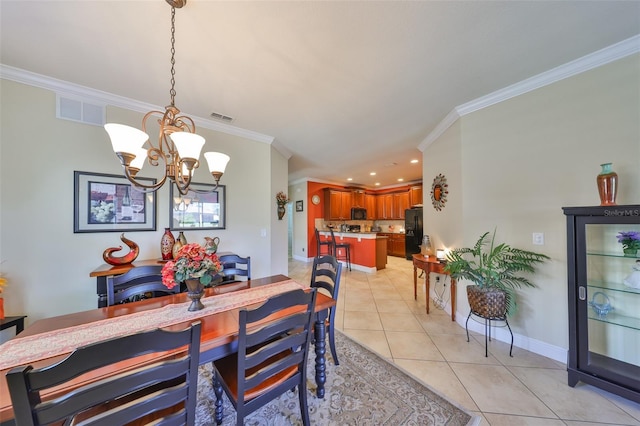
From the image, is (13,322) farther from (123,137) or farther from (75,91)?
(75,91)

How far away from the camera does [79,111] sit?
223 cm

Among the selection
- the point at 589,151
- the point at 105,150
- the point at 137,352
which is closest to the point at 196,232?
the point at 105,150

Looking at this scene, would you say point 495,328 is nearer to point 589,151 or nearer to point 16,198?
point 589,151

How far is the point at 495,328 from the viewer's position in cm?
240

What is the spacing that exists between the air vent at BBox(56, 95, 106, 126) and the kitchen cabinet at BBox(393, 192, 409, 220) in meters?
7.28

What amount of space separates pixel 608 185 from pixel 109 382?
3.06 meters

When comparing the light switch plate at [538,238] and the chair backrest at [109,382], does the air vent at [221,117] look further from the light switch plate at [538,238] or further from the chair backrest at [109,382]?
the light switch plate at [538,238]

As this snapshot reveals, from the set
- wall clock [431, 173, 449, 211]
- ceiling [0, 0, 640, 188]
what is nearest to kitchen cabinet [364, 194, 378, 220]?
wall clock [431, 173, 449, 211]

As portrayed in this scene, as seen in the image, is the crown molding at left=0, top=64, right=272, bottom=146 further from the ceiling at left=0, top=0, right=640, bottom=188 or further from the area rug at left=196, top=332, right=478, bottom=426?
the area rug at left=196, top=332, right=478, bottom=426

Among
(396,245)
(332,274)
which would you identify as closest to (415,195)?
(396,245)

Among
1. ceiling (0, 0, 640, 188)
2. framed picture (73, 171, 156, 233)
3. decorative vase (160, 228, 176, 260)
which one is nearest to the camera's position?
ceiling (0, 0, 640, 188)

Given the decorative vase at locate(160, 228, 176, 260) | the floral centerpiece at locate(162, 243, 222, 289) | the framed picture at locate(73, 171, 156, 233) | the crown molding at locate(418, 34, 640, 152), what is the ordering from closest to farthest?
the floral centerpiece at locate(162, 243, 222, 289)
the crown molding at locate(418, 34, 640, 152)
the framed picture at locate(73, 171, 156, 233)
the decorative vase at locate(160, 228, 176, 260)

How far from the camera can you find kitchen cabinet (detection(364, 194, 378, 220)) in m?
8.18

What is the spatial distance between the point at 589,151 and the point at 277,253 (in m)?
3.96
